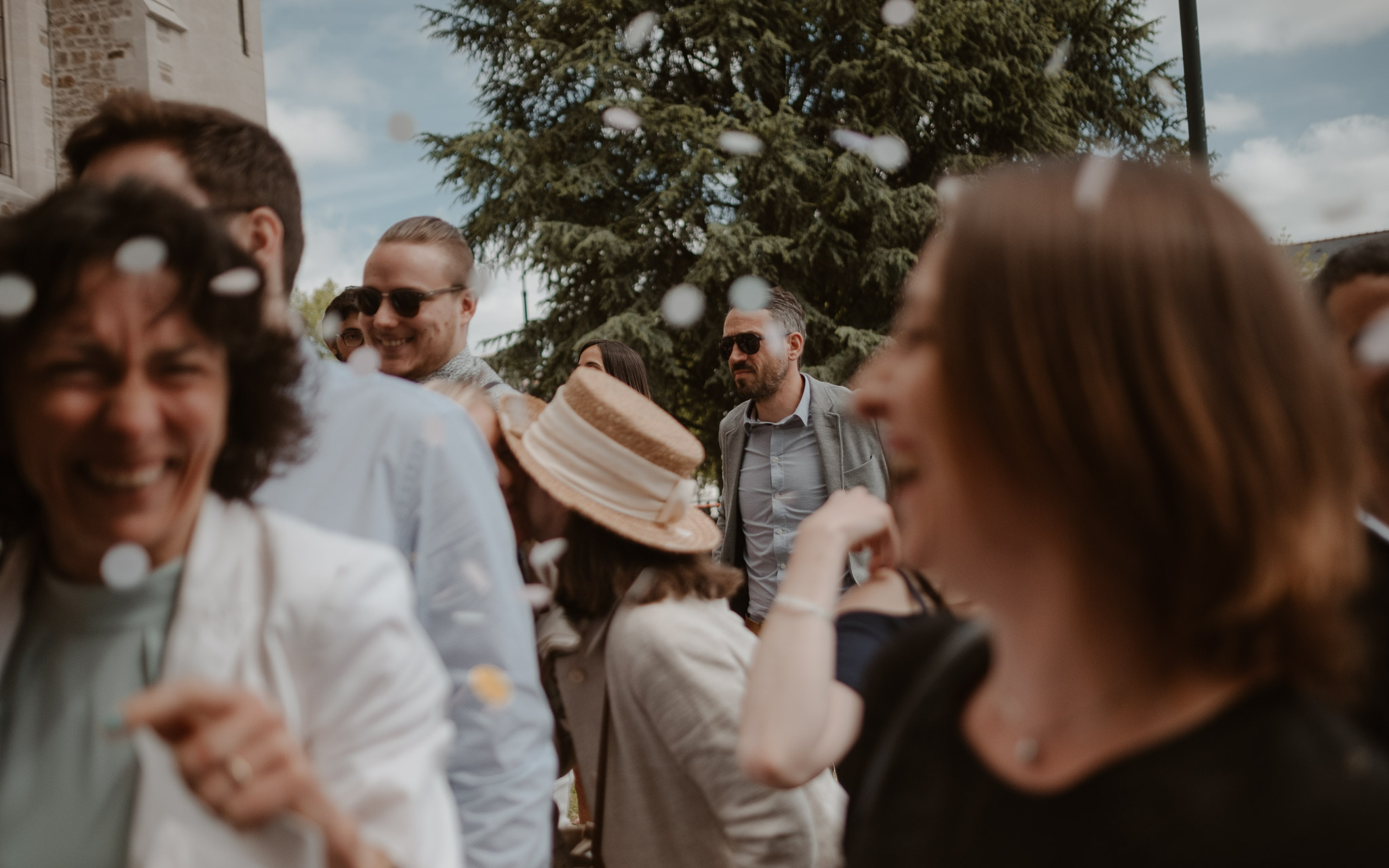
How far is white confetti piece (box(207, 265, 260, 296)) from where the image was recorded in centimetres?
106

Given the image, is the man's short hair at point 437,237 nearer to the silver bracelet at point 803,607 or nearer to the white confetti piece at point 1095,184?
the silver bracelet at point 803,607

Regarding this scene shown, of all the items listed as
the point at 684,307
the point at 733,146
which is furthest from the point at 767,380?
the point at 684,307

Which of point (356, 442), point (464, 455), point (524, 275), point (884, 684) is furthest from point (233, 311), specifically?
point (524, 275)

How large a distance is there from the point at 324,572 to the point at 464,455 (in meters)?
0.59

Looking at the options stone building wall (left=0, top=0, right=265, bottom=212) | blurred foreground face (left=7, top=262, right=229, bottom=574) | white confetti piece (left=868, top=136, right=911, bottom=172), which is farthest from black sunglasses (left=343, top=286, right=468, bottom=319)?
white confetti piece (left=868, top=136, right=911, bottom=172)

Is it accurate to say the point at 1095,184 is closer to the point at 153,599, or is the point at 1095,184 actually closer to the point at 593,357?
the point at 153,599

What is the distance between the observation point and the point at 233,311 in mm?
1091

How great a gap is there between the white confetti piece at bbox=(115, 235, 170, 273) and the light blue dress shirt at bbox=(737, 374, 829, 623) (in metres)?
4.23

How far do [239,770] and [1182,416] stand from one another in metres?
0.82

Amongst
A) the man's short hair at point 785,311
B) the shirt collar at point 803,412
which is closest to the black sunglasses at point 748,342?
the man's short hair at point 785,311

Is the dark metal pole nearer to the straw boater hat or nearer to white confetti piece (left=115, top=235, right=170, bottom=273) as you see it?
the straw boater hat

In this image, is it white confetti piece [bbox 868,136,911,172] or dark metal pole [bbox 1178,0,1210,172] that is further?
white confetti piece [bbox 868,136,911,172]

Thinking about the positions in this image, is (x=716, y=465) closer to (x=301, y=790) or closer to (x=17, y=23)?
(x=17, y=23)

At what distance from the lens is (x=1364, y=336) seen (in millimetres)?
1779
